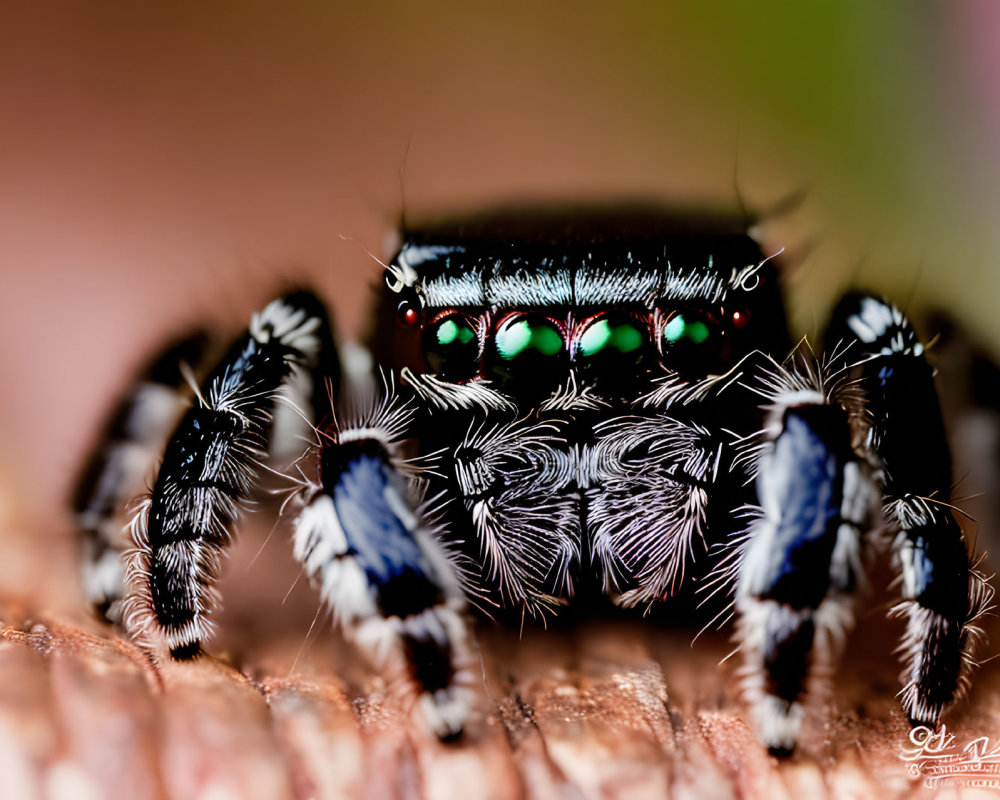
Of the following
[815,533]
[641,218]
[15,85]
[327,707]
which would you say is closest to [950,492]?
[815,533]

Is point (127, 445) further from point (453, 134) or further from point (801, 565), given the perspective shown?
point (801, 565)

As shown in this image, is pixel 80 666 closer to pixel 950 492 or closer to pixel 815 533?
pixel 815 533

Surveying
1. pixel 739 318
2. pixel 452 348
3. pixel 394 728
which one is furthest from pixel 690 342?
pixel 394 728

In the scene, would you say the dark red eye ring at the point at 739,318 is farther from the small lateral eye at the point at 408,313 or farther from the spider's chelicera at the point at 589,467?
the small lateral eye at the point at 408,313

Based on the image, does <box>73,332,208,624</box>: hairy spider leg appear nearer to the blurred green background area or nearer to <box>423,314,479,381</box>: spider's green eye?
the blurred green background area

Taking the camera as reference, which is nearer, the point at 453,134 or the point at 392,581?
the point at 392,581

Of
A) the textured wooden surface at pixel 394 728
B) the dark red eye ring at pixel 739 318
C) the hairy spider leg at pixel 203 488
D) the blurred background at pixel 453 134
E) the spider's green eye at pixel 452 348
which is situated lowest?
the textured wooden surface at pixel 394 728

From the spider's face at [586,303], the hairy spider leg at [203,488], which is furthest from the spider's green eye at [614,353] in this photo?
the hairy spider leg at [203,488]
